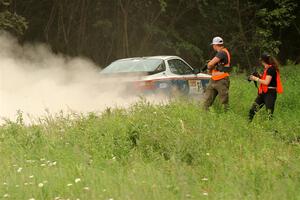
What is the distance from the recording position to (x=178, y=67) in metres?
14.4

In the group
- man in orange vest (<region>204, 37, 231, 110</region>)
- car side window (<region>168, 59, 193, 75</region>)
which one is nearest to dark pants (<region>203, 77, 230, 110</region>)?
man in orange vest (<region>204, 37, 231, 110</region>)

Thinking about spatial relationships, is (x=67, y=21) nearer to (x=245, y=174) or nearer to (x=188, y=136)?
(x=188, y=136)

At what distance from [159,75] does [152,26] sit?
48.1ft

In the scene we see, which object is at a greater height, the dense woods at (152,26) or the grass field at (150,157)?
the dense woods at (152,26)

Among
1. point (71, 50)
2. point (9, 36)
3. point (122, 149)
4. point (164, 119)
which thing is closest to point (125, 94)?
point (164, 119)

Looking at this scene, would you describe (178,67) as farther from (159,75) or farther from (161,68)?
(159,75)

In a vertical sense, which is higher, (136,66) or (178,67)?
(136,66)

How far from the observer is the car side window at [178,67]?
46.0ft

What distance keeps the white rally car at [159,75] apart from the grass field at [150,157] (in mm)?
1649

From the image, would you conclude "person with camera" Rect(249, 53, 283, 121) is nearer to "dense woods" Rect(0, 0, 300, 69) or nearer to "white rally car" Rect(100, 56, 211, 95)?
"white rally car" Rect(100, 56, 211, 95)

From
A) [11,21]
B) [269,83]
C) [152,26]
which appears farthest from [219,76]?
[152,26]

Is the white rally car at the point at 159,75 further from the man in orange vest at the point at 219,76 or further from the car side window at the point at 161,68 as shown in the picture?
the man in orange vest at the point at 219,76

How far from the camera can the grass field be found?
19.5 feet

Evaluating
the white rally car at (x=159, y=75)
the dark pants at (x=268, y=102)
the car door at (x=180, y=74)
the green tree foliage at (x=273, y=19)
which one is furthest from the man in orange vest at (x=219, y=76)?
the green tree foliage at (x=273, y=19)
